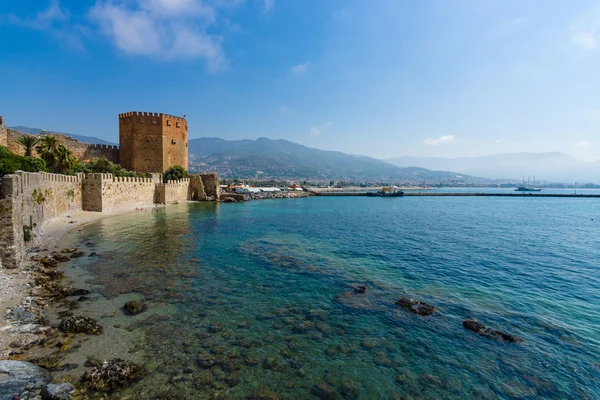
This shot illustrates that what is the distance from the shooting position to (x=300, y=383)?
17.9ft

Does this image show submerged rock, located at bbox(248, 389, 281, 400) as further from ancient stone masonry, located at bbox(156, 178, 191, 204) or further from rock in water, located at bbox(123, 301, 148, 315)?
ancient stone masonry, located at bbox(156, 178, 191, 204)

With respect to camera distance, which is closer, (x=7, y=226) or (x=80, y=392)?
(x=80, y=392)

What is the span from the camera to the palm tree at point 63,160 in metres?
25.5

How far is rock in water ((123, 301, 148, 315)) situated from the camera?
7.92 meters

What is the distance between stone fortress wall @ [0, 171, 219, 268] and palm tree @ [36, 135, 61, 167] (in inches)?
131

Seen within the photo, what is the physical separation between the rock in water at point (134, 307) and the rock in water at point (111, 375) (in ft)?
8.05

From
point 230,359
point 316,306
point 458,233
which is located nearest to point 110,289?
point 230,359

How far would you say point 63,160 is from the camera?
25984 mm

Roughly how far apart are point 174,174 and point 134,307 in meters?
34.5

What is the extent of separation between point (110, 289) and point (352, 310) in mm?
7621

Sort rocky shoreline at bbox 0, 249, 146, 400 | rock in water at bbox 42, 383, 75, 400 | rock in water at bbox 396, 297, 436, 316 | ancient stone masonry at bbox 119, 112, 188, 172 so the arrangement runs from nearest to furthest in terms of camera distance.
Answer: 1. rock in water at bbox 42, 383, 75, 400
2. rocky shoreline at bbox 0, 249, 146, 400
3. rock in water at bbox 396, 297, 436, 316
4. ancient stone masonry at bbox 119, 112, 188, 172

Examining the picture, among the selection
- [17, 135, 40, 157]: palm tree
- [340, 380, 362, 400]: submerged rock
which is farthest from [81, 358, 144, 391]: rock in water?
[17, 135, 40, 157]: palm tree

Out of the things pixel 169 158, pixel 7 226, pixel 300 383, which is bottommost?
pixel 300 383

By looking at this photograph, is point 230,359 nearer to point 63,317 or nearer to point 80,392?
point 80,392
